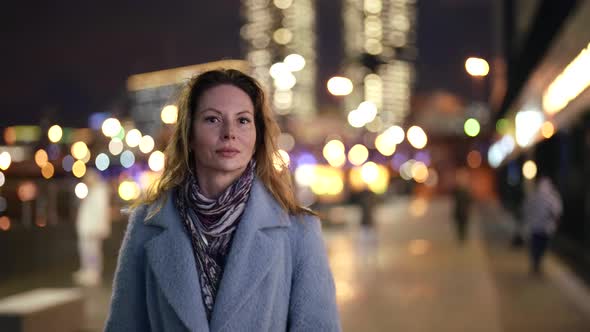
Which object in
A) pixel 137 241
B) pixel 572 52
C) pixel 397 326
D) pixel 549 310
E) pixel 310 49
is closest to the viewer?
pixel 137 241

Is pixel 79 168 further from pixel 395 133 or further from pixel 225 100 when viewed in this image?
pixel 225 100

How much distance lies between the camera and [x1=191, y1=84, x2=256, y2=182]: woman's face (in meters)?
2.46

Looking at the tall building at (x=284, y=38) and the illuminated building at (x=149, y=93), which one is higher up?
the tall building at (x=284, y=38)

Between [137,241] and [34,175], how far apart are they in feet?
79.4

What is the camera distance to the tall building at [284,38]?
93312mm

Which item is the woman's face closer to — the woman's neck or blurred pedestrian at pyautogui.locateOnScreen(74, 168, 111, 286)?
the woman's neck

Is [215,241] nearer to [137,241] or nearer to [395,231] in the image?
[137,241]

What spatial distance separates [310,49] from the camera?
13200 cm

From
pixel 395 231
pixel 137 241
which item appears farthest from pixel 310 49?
pixel 137 241

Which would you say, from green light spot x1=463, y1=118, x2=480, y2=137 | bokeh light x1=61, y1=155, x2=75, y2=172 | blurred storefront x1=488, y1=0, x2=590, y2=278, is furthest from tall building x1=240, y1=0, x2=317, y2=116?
blurred storefront x1=488, y1=0, x2=590, y2=278

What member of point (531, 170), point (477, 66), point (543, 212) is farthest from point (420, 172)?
point (543, 212)

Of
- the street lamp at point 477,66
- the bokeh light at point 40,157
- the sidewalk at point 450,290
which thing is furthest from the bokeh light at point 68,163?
the street lamp at point 477,66

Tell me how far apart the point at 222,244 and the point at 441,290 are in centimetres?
974

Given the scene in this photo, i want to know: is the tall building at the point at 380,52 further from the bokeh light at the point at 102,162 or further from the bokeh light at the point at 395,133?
the bokeh light at the point at 102,162
